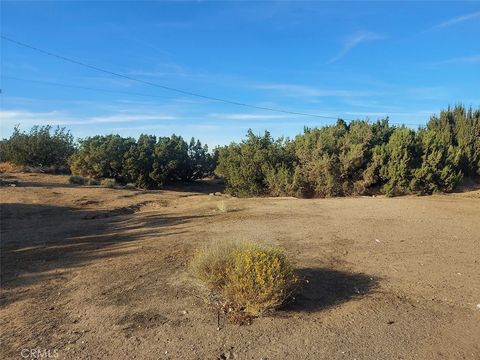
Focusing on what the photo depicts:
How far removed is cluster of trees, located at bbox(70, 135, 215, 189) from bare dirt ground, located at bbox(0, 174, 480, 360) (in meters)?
15.2

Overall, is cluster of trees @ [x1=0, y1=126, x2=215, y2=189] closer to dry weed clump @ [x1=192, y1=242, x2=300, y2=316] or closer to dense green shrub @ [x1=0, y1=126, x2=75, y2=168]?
dense green shrub @ [x1=0, y1=126, x2=75, y2=168]

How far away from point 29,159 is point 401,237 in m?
25.7

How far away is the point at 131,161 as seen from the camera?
26.3m

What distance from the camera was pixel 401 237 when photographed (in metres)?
9.02

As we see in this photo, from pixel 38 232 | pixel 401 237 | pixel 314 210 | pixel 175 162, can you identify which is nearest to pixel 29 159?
pixel 175 162

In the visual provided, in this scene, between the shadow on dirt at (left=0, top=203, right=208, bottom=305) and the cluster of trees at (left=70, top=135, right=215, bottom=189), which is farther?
the cluster of trees at (left=70, top=135, right=215, bottom=189)

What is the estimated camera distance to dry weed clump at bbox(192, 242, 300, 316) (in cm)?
499

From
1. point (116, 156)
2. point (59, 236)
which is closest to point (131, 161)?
point (116, 156)

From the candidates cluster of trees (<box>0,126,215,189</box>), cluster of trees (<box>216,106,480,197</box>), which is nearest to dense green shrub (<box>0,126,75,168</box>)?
cluster of trees (<box>0,126,215,189</box>)

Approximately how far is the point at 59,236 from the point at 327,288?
6.57 metres

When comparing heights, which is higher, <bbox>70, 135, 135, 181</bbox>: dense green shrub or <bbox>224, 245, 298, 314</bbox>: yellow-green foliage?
<bbox>70, 135, 135, 181</bbox>: dense green shrub

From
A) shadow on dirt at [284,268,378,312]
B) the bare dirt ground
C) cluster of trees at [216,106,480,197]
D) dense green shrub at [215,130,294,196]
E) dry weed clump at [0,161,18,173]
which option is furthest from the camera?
dry weed clump at [0,161,18,173]

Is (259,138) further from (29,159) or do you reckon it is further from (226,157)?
(29,159)

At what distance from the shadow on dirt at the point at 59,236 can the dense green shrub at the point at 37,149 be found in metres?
15.6
